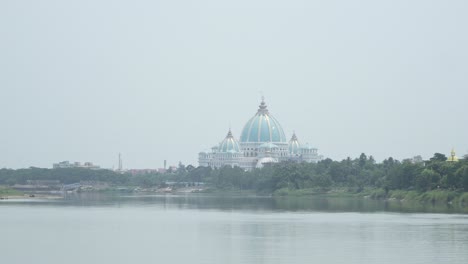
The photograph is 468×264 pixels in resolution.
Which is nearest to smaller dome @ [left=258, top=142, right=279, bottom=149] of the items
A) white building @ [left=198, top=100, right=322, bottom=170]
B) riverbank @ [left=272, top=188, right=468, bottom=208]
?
white building @ [left=198, top=100, right=322, bottom=170]

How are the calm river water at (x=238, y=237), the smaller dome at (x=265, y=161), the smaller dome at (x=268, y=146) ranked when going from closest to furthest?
the calm river water at (x=238, y=237) → the smaller dome at (x=265, y=161) → the smaller dome at (x=268, y=146)

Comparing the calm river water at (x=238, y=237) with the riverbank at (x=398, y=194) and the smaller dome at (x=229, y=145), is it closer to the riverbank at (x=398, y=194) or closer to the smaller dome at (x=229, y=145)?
the riverbank at (x=398, y=194)

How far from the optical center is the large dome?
17962 cm

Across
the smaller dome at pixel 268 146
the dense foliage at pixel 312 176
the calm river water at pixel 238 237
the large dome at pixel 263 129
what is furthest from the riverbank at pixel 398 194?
the large dome at pixel 263 129

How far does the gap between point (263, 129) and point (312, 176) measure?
65.3m

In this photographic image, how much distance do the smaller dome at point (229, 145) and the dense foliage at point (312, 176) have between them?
260 inches

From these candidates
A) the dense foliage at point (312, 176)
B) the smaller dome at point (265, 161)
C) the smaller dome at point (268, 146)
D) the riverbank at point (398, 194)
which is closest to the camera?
the riverbank at point (398, 194)

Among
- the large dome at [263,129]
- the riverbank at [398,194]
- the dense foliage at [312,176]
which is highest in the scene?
the large dome at [263,129]

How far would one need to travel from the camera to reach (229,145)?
18188 centimetres

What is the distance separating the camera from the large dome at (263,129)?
180m

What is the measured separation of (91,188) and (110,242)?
10922 centimetres

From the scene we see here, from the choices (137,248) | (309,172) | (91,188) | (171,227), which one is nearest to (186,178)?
(91,188)

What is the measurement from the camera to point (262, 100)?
595ft

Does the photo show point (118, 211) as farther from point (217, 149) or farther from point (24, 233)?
point (217, 149)
